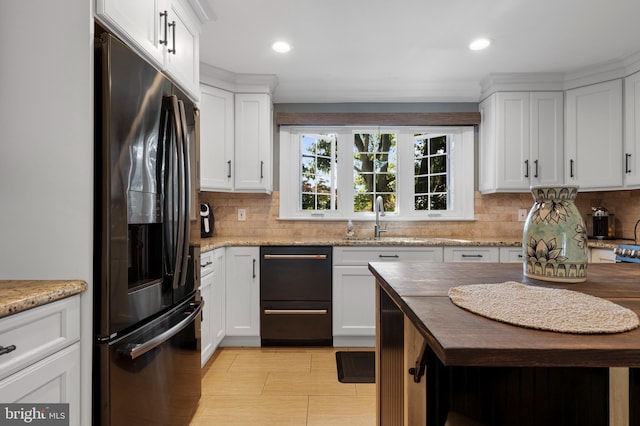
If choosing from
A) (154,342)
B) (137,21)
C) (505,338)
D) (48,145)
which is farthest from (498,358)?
(137,21)

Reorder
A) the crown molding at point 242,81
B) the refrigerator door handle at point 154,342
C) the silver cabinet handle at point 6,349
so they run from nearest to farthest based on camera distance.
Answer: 1. the silver cabinet handle at point 6,349
2. the refrigerator door handle at point 154,342
3. the crown molding at point 242,81

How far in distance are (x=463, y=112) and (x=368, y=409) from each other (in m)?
2.79

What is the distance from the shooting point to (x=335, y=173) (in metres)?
3.60

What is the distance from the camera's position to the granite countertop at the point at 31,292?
0.89m

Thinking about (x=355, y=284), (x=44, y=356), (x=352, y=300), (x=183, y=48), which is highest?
(x=183, y=48)

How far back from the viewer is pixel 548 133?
10.3 feet

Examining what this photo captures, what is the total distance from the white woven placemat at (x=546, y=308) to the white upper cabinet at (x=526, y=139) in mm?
2543

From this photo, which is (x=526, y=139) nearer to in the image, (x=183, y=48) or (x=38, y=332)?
(x=183, y=48)

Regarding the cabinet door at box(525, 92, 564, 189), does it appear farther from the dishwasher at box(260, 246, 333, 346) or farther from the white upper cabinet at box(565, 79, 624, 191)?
the dishwasher at box(260, 246, 333, 346)

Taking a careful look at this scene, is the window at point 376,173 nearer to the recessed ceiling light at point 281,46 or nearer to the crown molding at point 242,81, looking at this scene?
the crown molding at point 242,81

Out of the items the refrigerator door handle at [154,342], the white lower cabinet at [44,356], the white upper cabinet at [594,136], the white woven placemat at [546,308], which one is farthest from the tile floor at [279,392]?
the white upper cabinet at [594,136]

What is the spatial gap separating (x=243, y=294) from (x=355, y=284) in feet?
3.06

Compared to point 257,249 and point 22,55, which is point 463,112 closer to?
point 257,249

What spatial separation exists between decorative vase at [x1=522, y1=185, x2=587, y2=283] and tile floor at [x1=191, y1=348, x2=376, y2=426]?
1325 mm
